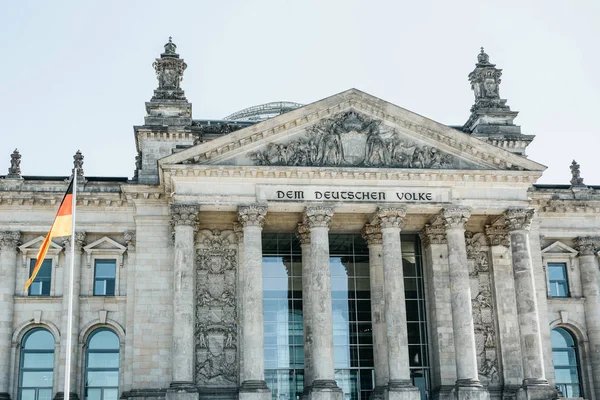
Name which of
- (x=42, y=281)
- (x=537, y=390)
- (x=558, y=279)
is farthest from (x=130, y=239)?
(x=558, y=279)

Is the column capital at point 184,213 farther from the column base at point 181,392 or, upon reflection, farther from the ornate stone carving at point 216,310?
the column base at point 181,392

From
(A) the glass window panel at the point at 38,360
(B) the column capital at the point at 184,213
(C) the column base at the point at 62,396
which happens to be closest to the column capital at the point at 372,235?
(B) the column capital at the point at 184,213

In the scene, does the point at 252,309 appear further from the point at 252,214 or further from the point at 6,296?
the point at 6,296

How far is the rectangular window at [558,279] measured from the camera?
47.6 m

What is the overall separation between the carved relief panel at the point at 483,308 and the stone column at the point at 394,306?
504 cm

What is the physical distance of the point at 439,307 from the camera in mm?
42969

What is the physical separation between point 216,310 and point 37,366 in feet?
31.7

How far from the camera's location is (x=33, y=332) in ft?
143

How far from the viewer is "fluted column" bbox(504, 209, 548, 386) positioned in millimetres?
40281

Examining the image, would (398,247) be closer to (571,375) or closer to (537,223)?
(537,223)

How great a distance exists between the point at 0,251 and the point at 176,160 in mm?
11123

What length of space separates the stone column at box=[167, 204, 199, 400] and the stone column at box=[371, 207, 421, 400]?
354 inches

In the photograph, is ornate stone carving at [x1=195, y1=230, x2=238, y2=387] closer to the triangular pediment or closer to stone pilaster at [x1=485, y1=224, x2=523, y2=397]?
the triangular pediment

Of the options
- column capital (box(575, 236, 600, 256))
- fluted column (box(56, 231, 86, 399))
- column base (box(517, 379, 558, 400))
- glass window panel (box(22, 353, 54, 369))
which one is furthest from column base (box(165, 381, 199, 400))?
column capital (box(575, 236, 600, 256))
